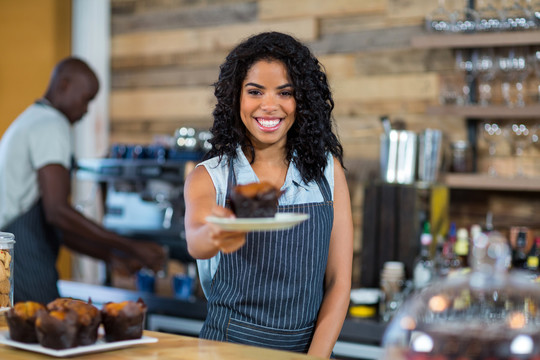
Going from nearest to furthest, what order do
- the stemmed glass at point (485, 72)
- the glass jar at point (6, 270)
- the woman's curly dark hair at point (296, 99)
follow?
the glass jar at point (6, 270) → the woman's curly dark hair at point (296, 99) → the stemmed glass at point (485, 72)

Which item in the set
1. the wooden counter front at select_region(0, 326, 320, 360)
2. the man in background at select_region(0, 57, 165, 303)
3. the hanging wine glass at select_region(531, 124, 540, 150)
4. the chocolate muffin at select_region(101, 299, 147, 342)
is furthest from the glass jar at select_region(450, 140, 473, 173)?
the chocolate muffin at select_region(101, 299, 147, 342)

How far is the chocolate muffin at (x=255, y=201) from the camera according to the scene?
1685 millimetres

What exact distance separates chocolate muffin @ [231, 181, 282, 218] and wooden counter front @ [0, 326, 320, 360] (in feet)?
0.95

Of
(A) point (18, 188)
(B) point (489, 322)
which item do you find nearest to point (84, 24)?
(A) point (18, 188)

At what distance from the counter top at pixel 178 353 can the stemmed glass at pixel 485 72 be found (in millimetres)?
2456

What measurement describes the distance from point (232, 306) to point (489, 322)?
2.94ft

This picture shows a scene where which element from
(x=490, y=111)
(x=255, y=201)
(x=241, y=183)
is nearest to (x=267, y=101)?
(x=241, y=183)

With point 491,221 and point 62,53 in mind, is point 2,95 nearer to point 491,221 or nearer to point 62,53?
point 62,53

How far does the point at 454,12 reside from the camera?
376 cm

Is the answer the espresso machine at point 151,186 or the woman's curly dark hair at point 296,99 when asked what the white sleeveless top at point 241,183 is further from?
the espresso machine at point 151,186

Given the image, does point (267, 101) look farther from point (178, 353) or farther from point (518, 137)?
point (518, 137)

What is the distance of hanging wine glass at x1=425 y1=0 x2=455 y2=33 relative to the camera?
3.76 meters

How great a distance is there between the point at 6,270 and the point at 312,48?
2768mm

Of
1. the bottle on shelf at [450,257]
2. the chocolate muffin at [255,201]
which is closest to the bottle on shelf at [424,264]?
the bottle on shelf at [450,257]
